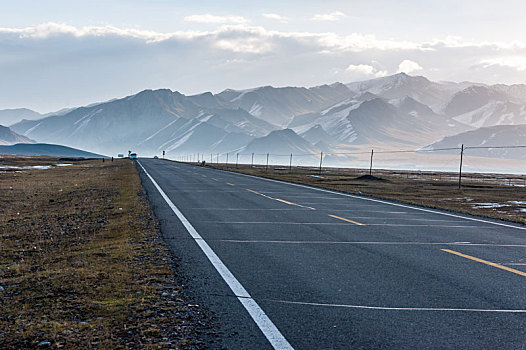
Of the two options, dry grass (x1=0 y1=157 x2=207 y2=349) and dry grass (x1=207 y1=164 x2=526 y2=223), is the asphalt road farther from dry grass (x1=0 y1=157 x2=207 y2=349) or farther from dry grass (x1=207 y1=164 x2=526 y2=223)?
dry grass (x1=207 y1=164 x2=526 y2=223)

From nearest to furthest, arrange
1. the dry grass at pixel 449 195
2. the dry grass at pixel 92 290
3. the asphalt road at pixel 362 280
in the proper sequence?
the dry grass at pixel 92 290
the asphalt road at pixel 362 280
the dry grass at pixel 449 195

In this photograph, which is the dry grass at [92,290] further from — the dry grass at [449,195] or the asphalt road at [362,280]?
the dry grass at [449,195]

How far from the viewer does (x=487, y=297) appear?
22.7 ft

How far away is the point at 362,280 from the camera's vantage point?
779 centimetres

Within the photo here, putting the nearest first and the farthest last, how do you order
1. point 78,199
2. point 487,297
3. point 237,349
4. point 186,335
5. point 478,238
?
point 237,349 → point 186,335 → point 487,297 → point 478,238 → point 78,199

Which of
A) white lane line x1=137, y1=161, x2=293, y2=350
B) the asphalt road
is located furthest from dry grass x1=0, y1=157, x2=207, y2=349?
white lane line x1=137, y1=161, x2=293, y2=350

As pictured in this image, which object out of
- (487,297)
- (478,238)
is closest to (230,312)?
(487,297)

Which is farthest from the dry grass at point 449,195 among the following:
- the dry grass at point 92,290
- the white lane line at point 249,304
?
the dry grass at point 92,290

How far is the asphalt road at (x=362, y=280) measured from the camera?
17.9ft

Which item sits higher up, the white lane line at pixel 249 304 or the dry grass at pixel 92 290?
the white lane line at pixel 249 304

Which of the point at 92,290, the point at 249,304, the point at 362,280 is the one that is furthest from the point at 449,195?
the point at 92,290

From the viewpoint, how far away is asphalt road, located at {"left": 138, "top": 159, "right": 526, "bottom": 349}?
5453 mm

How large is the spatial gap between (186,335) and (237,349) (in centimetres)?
63

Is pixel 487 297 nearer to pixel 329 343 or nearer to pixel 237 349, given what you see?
pixel 329 343
